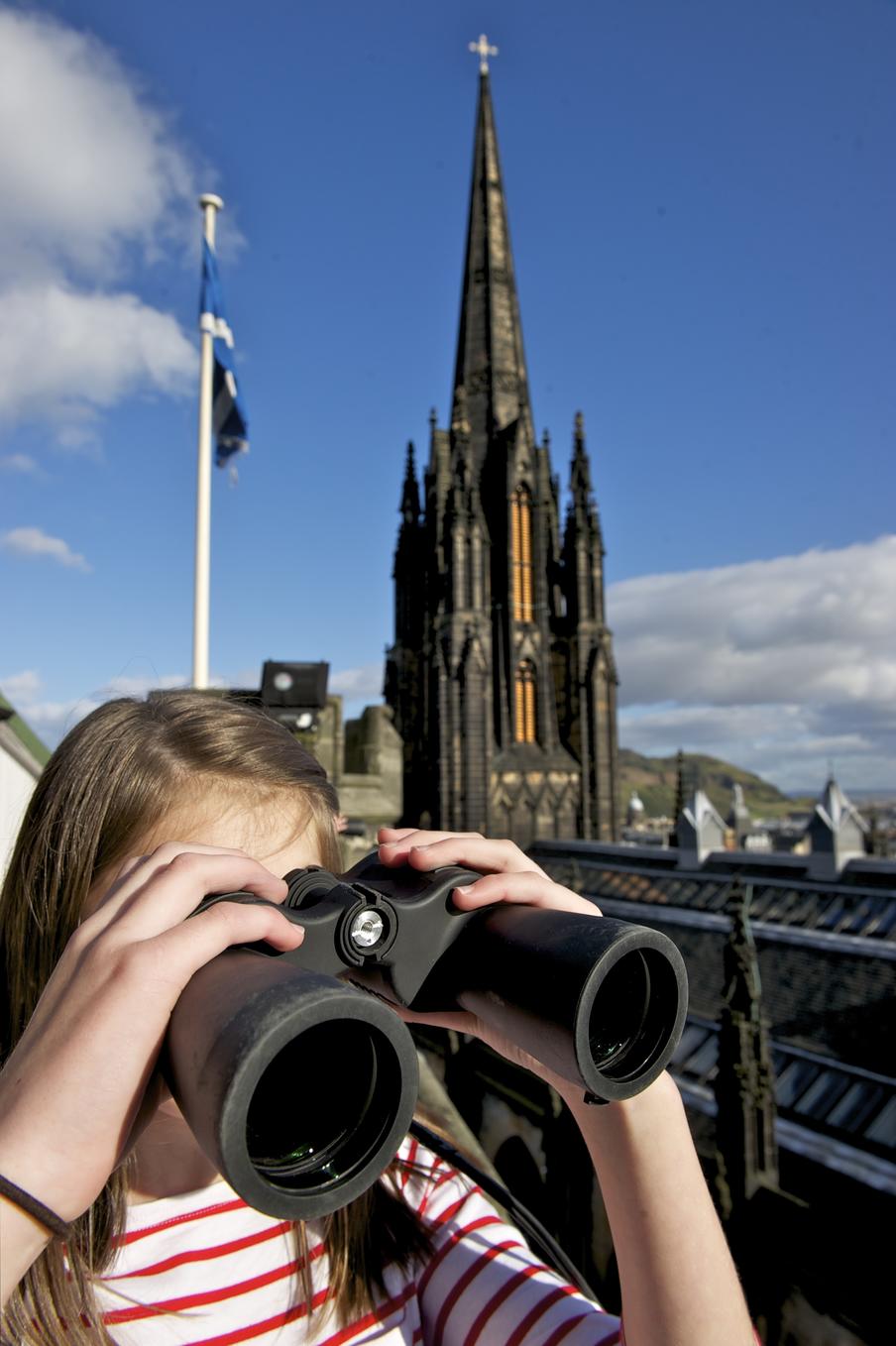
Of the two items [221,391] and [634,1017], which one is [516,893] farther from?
[221,391]

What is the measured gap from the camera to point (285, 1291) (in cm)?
154

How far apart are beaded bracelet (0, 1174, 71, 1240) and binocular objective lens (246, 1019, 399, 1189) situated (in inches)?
9.1

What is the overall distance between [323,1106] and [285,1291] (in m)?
0.64

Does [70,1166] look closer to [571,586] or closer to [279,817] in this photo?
[279,817]

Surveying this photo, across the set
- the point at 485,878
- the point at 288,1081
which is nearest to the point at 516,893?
the point at 485,878

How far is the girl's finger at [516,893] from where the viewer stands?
160 centimetres

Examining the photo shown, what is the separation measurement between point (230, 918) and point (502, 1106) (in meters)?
20.0

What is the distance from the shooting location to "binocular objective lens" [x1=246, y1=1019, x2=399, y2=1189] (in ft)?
3.60

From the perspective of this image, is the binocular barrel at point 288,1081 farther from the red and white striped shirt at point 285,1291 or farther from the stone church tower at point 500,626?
the stone church tower at point 500,626

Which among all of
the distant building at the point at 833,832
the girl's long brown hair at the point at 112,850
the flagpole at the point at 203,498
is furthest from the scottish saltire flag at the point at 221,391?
the distant building at the point at 833,832

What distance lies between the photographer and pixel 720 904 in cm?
2131

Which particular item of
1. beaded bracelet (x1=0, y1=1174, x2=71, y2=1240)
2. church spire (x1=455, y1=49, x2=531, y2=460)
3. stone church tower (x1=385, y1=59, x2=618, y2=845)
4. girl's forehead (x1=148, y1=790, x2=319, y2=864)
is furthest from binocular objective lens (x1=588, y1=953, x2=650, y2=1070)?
church spire (x1=455, y1=49, x2=531, y2=460)

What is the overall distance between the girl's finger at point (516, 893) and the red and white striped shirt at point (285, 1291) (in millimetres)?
700

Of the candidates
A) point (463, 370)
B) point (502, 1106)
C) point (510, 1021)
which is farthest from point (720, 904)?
point (463, 370)
